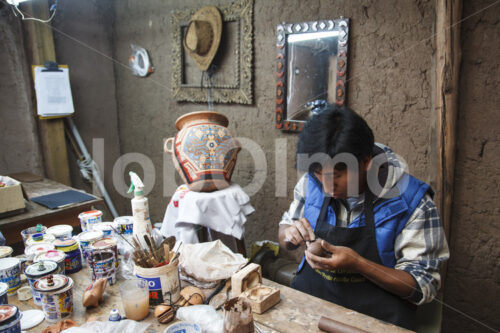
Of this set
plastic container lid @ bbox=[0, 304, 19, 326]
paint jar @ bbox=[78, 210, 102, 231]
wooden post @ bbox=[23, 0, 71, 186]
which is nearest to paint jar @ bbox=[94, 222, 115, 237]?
paint jar @ bbox=[78, 210, 102, 231]

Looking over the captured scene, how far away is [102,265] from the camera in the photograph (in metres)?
1.53

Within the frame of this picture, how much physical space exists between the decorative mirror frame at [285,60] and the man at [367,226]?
1.23 m

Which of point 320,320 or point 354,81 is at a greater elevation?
point 354,81

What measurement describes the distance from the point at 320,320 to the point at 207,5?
10.7 feet

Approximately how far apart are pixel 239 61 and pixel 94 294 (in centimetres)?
260

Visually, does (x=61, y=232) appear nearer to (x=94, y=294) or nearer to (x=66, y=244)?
(x=66, y=244)

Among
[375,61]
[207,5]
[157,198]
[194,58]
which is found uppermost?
[207,5]

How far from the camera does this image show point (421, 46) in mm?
→ 2412

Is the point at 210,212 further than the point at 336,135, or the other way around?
the point at 210,212

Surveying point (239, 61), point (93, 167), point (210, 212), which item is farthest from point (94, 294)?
point (93, 167)

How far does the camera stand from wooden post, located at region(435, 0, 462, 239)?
83.1 inches

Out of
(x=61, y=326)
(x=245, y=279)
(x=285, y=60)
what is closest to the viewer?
(x=61, y=326)

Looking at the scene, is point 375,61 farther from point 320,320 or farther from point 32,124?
point 32,124

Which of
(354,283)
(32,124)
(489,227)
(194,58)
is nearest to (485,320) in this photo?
(489,227)
